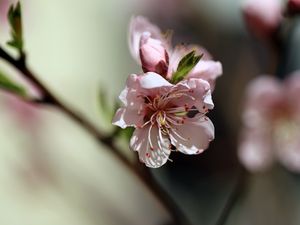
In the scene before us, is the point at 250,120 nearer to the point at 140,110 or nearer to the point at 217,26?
the point at 140,110

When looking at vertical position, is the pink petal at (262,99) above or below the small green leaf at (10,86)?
below

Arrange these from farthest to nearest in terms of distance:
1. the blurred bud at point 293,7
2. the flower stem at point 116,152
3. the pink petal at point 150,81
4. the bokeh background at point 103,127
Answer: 1. the bokeh background at point 103,127
2. the blurred bud at point 293,7
3. the flower stem at point 116,152
4. the pink petal at point 150,81

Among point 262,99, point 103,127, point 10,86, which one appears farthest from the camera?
point 103,127

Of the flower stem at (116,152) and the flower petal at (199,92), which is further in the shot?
the flower stem at (116,152)

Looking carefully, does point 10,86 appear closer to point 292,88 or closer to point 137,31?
point 137,31

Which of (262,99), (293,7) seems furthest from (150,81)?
(262,99)

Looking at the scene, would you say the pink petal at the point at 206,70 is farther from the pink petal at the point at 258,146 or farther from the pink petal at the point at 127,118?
the pink petal at the point at 258,146

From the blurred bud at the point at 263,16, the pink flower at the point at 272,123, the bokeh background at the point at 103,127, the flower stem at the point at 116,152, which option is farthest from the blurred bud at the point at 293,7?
the bokeh background at the point at 103,127
